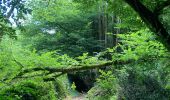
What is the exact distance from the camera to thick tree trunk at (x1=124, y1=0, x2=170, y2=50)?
4086mm

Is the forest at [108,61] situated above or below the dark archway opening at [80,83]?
above

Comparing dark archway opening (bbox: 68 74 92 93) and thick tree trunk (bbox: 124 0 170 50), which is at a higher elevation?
thick tree trunk (bbox: 124 0 170 50)

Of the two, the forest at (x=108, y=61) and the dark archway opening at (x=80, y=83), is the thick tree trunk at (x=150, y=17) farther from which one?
the dark archway opening at (x=80, y=83)

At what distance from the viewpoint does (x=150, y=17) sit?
4.09 m

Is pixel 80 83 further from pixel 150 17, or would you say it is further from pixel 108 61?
pixel 150 17

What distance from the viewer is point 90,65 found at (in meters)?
7.42

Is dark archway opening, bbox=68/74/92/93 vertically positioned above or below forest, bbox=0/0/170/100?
below

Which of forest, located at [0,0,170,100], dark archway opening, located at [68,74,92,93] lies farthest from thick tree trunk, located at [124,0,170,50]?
dark archway opening, located at [68,74,92,93]

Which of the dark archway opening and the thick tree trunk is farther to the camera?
the dark archway opening

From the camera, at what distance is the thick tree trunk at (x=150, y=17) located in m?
4.09

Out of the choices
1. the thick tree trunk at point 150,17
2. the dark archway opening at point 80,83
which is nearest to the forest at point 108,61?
the thick tree trunk at point 150,17

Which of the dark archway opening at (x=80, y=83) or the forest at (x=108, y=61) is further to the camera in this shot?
the dark archway opening at (x=80, y=83)

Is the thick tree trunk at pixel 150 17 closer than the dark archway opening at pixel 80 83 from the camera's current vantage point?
Yes

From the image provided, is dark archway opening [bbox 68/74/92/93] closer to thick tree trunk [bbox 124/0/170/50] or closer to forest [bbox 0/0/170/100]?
forest [bbox 0/0/170/100]
